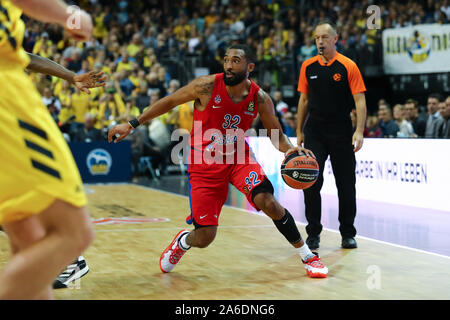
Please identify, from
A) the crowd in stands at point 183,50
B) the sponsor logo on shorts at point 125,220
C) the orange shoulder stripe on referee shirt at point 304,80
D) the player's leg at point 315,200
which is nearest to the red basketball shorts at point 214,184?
the player's leg at point 315,200

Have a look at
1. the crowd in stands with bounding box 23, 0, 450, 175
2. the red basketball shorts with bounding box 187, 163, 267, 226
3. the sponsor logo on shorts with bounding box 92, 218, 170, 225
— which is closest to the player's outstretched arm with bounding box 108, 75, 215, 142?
the red basketball shorts with bounding box 187, 163, 267, 226

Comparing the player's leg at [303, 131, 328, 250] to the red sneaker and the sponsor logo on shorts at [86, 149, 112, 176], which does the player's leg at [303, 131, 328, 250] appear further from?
the sponsor logo on shorts at [86, 149, 112, 176]

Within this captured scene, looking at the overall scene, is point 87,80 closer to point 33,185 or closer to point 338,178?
point 33,185

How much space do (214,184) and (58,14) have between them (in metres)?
3.08

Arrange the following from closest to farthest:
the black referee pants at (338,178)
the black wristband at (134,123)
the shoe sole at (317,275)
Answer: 1. the black wristband at (134,123)
2. the shoe sole at (317,275)
3. the black referee pants at (338,178)

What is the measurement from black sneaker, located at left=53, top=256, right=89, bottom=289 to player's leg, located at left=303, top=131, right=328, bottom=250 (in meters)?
2.69

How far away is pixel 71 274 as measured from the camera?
5.58m

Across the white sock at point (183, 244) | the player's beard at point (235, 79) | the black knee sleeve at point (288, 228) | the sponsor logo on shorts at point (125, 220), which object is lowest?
the sponsor logo on shorts at point (125, 220)

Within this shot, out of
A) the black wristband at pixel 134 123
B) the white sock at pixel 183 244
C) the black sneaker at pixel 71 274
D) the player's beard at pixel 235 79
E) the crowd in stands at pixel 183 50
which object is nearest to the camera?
the black sneaker at pixel 71 274

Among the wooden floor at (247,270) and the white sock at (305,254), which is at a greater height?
the white sock at (305,254)

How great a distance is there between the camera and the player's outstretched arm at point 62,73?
4.76m

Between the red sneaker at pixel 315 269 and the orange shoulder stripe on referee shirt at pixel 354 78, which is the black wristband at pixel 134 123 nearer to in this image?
the red sneaker at pixel 315 269

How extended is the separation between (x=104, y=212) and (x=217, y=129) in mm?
4990
